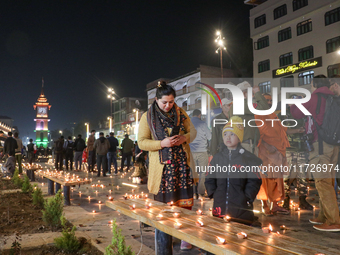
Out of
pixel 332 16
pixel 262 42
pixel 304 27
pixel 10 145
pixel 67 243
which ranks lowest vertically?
pixel 67 243

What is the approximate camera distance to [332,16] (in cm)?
2400

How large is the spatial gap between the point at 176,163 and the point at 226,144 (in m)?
0.69

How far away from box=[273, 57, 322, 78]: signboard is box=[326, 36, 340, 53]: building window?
1.03m

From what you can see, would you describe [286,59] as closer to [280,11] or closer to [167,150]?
[280,11]

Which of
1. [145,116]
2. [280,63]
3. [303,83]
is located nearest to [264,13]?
[280,63]

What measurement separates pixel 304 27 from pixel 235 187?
27.9m

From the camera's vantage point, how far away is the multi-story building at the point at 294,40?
24.2 meters

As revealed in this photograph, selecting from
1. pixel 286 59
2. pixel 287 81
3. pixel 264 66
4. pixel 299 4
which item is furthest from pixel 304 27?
pixel 264 66

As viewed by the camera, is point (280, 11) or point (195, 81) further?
point (195, 81)

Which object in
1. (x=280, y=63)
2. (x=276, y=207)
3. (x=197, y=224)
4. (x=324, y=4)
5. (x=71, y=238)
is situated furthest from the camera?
(x=280, y=63)

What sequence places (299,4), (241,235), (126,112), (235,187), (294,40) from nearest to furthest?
(241,235), (235,187), (299,4), (294,40), (126,112)

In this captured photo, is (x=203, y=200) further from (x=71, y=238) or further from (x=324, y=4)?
(x=324, y=4)

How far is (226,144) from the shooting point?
3.63 metres

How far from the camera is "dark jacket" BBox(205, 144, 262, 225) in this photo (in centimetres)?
326
